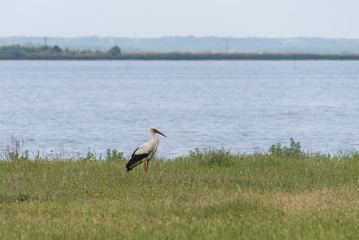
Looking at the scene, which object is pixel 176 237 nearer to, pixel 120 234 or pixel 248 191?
pixel 120 234

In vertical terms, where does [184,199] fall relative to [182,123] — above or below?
above

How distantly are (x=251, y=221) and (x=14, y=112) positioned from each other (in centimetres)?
5579

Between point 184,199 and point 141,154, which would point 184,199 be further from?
point 141,154

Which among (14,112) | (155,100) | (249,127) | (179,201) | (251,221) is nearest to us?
(251,221)

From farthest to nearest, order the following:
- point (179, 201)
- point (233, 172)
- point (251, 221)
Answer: point (233, 172) → point (179, 201) → point (251, 221)

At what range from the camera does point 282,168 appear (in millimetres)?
17219

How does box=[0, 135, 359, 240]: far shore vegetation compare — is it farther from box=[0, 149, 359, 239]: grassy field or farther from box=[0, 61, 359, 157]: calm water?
box=[0, 61, 359, 157]: calm water

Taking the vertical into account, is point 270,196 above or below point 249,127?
above

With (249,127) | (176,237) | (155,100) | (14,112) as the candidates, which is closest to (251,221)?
(176,237)

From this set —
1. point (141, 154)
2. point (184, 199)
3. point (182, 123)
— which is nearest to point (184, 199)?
point (184, 199)

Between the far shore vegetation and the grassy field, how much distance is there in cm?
2

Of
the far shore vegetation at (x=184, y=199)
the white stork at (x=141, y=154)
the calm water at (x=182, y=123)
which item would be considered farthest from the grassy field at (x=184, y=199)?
the calm water at (x=182, y=123)

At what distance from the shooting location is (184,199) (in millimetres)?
12664

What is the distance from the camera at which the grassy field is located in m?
9.78
